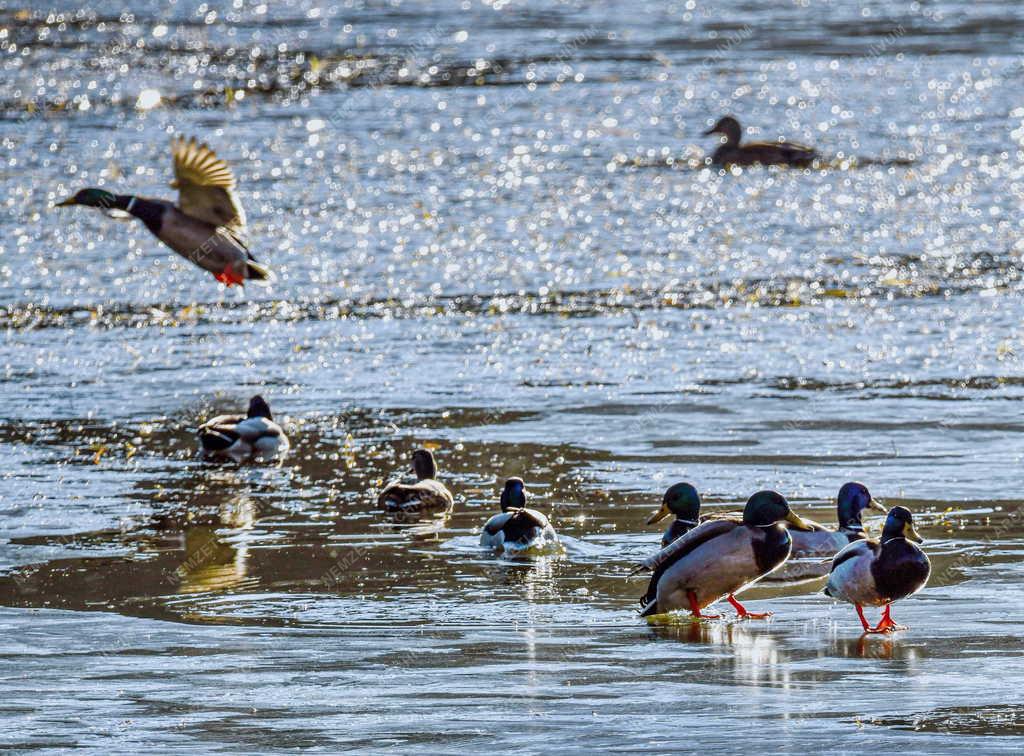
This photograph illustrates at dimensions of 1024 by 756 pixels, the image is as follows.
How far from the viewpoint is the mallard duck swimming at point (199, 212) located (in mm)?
14031

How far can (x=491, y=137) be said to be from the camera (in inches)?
991

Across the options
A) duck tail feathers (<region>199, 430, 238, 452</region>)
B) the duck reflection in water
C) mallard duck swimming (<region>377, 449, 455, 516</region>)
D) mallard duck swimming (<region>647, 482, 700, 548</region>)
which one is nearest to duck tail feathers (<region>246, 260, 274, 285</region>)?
duck tail feathers (<region>199, 430, 238, 452</region>)

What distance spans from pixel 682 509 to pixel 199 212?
5.79 m

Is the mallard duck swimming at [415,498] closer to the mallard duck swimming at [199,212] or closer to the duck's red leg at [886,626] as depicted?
the duck's red leg at [886,626]

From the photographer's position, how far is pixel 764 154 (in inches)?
906

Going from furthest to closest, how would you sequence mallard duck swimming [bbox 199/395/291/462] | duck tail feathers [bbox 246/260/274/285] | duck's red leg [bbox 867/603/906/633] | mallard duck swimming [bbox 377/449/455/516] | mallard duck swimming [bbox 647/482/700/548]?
1. duck tail feathers [bbox 246/260/274/285]
2. mallard duck swimming [bbox 199/395/291/462]
3. mallard duck swimming [bbox 377/449/455/516]
4. mallard duck swimming [bbox 647/482/700/548]
5. duck's red leg [bbox 867/603/906/633]

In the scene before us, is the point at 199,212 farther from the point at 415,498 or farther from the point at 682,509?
the point at 682,509

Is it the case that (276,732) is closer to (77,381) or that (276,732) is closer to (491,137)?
(77,381)

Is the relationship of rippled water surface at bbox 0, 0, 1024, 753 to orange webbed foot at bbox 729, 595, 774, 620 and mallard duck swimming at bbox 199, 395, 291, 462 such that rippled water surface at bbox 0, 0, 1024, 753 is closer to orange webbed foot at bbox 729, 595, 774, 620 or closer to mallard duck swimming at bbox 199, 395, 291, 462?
mallard duck swimming at bbox 199, 395, 291, 462

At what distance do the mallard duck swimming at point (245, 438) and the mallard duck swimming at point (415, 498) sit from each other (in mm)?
1343

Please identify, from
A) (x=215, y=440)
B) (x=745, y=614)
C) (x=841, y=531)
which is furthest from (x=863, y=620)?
(x=215, y=440)

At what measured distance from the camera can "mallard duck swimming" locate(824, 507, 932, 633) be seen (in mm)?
8172

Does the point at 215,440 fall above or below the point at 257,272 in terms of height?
below

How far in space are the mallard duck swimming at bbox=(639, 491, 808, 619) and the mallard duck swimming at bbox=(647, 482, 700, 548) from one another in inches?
33.6
